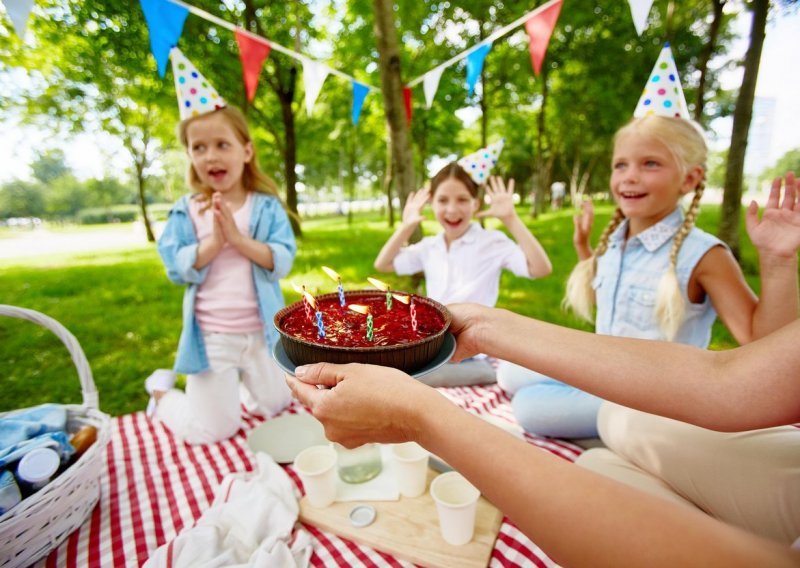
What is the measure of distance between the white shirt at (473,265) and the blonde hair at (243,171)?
4.01 feet

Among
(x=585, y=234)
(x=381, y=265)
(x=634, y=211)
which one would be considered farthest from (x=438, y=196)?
(x=634, y=211)

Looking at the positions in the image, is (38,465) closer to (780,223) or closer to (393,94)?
(780,223)

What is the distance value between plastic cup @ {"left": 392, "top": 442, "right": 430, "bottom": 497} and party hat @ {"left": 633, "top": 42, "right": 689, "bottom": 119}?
234 centimetres

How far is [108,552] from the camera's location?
1.71m

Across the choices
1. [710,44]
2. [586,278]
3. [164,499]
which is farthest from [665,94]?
[710,44]

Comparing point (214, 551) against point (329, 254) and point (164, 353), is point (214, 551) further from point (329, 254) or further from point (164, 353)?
point (329, 254)

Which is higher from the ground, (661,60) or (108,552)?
(661,60)

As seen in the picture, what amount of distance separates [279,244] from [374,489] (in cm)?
175

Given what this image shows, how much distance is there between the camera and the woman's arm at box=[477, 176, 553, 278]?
289cm

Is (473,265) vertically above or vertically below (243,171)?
below

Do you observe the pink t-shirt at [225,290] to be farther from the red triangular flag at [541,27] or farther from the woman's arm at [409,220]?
the red triangular flag at [541,27]

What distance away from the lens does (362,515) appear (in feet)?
5.87

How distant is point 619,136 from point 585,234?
0.73 metres

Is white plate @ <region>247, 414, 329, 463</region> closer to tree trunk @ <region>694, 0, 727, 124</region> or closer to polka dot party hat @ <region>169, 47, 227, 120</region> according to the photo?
polka dot party hat @ <region>169, 47, 227, 120</region>
